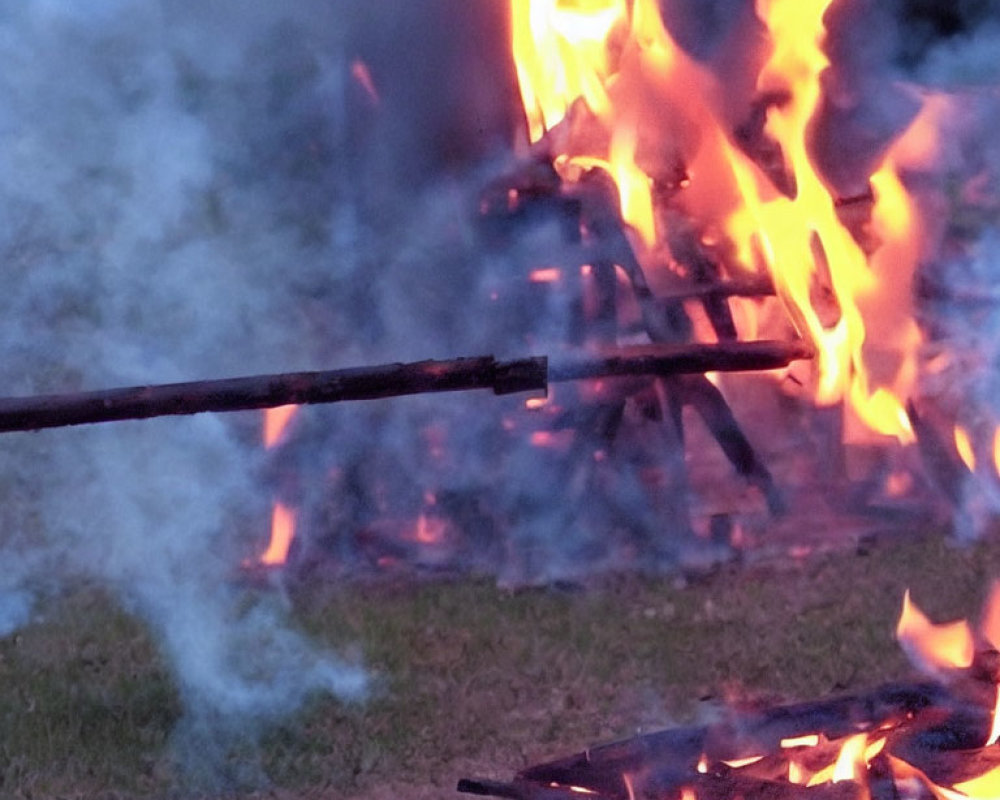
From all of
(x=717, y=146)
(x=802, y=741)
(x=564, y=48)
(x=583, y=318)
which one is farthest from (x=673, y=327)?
(x=802, y=741)

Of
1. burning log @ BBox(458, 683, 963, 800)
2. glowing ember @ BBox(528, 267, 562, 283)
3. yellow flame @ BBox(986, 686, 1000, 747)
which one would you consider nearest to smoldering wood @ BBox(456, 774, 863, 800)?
burning log @ BBox(458, 683, 963, 800)

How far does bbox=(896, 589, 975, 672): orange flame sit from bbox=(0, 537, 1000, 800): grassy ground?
0.18m

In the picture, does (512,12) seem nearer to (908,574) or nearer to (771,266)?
(771,266)

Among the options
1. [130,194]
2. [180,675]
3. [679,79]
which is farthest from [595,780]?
[130,194]

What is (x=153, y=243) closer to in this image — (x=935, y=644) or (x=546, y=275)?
(x=546, y=275)

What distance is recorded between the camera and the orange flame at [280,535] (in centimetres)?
369

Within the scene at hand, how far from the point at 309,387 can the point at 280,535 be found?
5.29 ft

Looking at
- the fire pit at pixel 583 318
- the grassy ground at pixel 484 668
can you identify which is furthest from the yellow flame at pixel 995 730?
the fire pit at pixel 583 318

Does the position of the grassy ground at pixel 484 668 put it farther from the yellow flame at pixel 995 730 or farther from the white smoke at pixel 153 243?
the yellow flame at pixel 995 730

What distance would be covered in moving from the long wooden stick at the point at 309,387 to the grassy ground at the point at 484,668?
3.25ft

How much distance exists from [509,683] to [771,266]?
4.58 feet

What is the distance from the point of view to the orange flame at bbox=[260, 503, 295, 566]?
145 inches

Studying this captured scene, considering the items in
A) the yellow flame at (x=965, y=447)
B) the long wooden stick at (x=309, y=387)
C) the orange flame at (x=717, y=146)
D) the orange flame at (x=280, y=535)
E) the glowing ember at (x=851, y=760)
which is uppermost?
the long wooden stick at (x=309, y=387)

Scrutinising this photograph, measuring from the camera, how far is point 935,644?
118 inches
